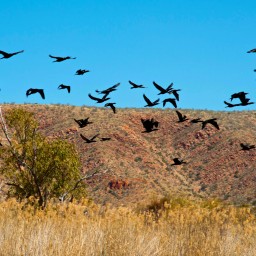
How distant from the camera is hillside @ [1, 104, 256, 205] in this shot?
57531 mm

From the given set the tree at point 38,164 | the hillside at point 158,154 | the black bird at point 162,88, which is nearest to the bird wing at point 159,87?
the black bird at point 162,88

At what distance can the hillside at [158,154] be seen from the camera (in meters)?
57.5

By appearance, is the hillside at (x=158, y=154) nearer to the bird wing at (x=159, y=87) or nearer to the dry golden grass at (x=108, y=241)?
the dry golden grass at (x=108, y=241)

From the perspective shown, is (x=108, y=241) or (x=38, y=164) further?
(x=38, y=164)

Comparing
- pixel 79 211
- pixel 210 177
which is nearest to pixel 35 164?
pixel 79 211

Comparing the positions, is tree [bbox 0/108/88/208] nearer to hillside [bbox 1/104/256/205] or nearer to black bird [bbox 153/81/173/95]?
black bird [bbox 153/81/173/95]

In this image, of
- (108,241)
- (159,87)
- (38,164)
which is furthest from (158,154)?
(159,87)

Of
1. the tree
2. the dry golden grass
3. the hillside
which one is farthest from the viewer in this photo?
the hillside

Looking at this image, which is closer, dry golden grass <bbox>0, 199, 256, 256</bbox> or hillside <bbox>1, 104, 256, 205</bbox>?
dry golden grass <bbox>0, 199, 256, 256</bbox>

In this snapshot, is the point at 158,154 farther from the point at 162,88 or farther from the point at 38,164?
the point at 162,88

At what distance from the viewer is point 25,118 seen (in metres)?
26.5

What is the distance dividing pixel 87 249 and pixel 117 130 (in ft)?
190

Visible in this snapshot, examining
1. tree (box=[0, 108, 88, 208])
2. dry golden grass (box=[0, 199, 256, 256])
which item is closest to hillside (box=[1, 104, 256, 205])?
tree (box=[0, 108, 88, 208])

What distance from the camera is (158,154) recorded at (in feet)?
233
